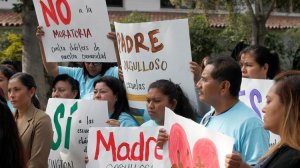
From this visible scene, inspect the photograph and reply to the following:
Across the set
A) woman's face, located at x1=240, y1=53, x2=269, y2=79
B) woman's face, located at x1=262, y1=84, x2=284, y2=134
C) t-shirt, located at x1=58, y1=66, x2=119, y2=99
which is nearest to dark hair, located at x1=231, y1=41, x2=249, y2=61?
t-shirt, located at x1=58, y1=66, x2=119, y2=99

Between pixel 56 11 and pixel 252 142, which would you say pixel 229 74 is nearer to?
pixel 252 142

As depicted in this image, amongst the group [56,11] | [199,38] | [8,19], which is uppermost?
[56,11]

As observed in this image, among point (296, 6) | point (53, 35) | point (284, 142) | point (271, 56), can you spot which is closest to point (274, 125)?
point (284, 142)

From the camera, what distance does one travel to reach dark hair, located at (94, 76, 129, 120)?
4.75 metres

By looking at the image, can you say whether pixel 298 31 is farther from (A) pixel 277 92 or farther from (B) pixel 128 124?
(A) pixel 277 92

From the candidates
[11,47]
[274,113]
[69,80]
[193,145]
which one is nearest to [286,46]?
[11,47]

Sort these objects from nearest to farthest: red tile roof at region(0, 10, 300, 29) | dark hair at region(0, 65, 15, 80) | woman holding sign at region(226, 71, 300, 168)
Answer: woman holding sign at region(226, 71, 300, 168), dark hair at region(0, 65, 15, 80), red tile roof at region(0, 10, 300, 29)

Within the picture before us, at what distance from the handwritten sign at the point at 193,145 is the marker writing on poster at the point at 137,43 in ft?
4.06

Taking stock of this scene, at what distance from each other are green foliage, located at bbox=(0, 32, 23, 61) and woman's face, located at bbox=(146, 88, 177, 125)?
10.6m

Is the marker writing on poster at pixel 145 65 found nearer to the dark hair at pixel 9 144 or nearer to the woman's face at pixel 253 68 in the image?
the woman's face at pixel 253 68

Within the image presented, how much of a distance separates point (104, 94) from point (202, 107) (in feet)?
2.61

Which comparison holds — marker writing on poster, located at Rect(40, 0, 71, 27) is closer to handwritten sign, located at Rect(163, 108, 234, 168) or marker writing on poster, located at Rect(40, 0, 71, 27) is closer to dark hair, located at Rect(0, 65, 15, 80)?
dark hair, located at Rect(0, 65, 15, 80)

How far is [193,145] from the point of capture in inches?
126

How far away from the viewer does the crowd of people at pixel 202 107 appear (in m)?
2.68
